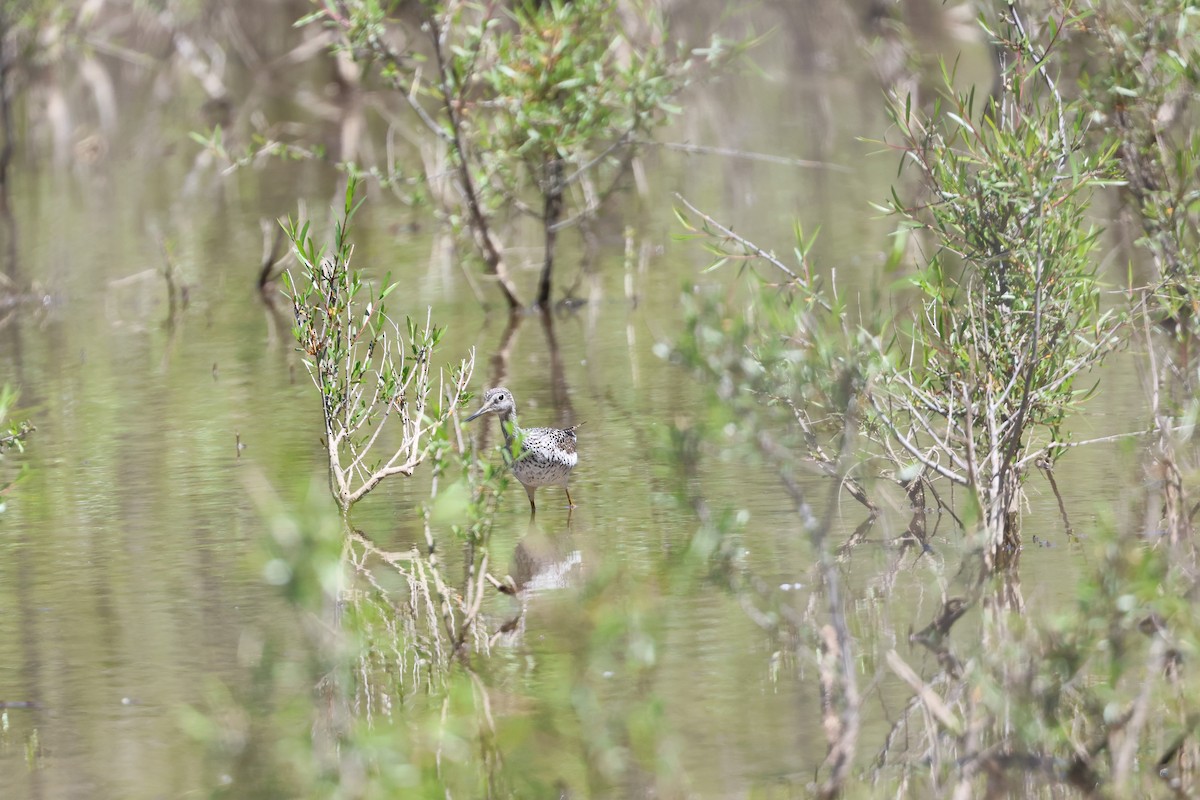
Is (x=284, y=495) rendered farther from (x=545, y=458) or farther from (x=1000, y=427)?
(x=1000, y=427)

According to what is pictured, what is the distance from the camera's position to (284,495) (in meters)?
11.1

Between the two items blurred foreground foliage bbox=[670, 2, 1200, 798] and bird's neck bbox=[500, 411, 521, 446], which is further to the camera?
bird's neck bbox=[500, 411, 521, 446]

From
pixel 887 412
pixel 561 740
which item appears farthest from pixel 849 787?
pixel 887 412

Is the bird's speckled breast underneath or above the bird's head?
underneath

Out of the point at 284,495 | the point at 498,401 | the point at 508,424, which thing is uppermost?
the point at 498,401

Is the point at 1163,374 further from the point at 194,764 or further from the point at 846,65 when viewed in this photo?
the point at 846,65

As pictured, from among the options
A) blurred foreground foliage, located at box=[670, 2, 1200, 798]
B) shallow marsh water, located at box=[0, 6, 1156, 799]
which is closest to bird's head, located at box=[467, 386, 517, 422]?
shallow marsh water, located at box=[0, 6, 1156, 799]

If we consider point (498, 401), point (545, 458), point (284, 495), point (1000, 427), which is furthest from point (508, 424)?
point (1000, 427)

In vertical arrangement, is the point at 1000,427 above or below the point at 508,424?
below

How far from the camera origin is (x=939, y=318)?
942 centimetres

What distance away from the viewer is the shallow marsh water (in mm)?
7484

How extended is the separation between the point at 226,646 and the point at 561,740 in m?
1.99

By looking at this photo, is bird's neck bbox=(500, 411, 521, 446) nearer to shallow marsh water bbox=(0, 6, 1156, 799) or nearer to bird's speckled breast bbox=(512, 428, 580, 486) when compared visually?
bird's speckled breast bbox=(512, 428, 580, 486)

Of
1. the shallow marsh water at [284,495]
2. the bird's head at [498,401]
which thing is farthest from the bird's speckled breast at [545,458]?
the bird's head at [498,401]
